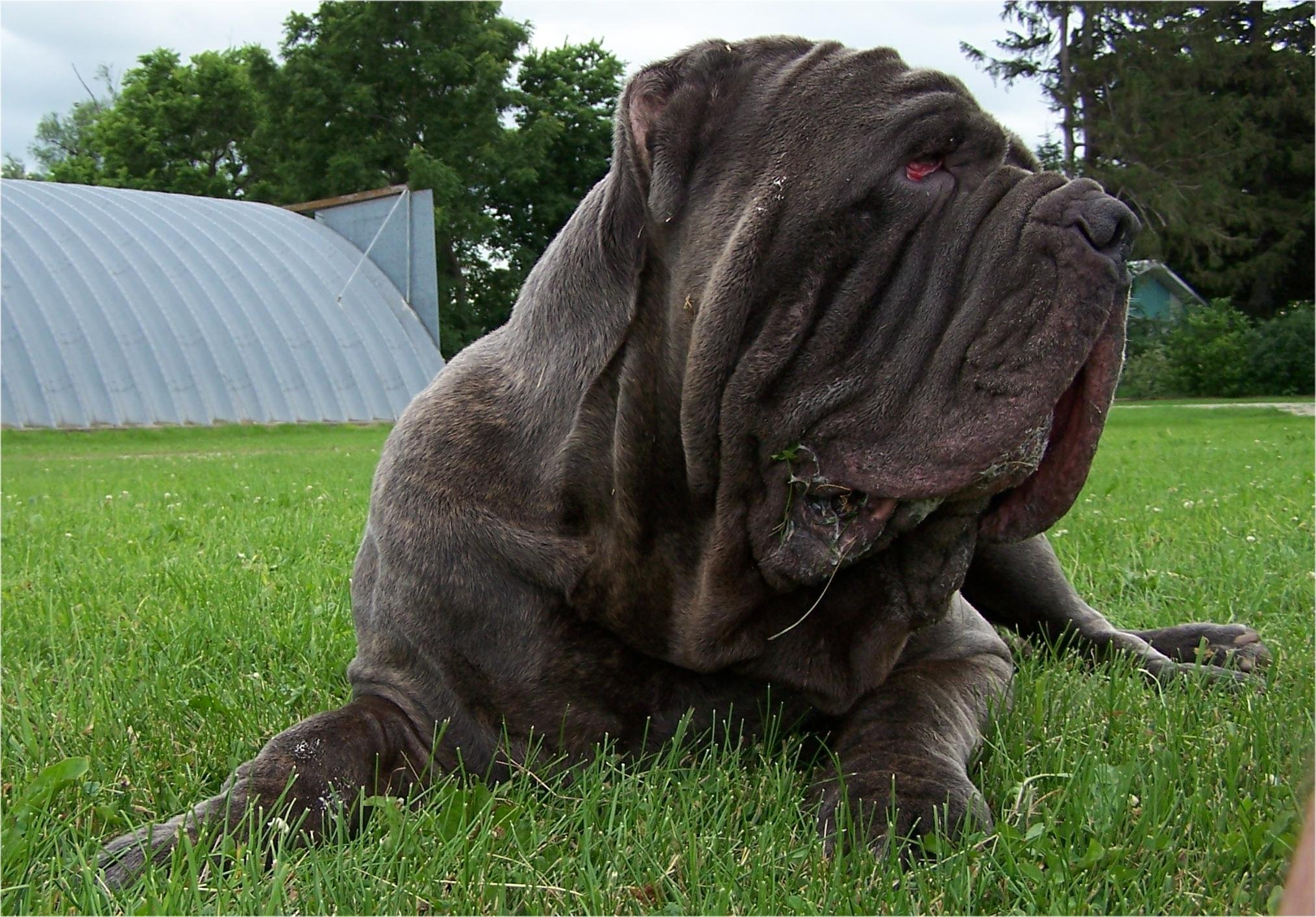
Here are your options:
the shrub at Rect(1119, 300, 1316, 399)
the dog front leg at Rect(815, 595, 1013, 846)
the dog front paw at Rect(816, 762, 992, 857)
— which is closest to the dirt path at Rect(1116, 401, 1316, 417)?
the shrub at Rect(1119, 300, 1316, 399)

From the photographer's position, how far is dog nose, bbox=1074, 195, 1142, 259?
1.90 m

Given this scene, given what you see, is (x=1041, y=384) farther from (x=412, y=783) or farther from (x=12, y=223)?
(x=12, y=223)

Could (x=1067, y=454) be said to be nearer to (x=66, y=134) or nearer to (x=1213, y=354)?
(x=1213, y=354)

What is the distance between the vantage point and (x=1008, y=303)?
74.7 inches

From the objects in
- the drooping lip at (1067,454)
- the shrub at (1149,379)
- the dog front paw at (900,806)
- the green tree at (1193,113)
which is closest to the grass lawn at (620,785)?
the dog front paw at (900,806)

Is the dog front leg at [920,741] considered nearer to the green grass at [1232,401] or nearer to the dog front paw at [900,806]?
the dog front paw at [900,806]

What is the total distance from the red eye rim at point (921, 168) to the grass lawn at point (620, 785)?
42.1 inches

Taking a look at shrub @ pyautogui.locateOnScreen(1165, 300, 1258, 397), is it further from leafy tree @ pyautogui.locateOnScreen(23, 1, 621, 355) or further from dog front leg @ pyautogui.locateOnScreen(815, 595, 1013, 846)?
dog front leg @ pyautogui.locateOnScreen(815, 595, 1013, 846)

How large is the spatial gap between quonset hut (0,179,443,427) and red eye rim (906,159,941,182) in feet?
53.8

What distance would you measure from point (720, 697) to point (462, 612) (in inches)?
20.4

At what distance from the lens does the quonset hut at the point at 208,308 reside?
54.5ft

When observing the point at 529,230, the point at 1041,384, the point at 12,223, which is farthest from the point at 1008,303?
the point at 529,230

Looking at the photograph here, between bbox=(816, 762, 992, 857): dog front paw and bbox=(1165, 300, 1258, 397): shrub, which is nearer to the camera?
A: bbox=(816, 762, 992, 857): dog front paw

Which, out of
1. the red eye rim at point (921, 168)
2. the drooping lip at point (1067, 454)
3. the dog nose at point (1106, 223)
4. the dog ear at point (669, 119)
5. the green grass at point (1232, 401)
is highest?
the dog ear at point (669, 119)
